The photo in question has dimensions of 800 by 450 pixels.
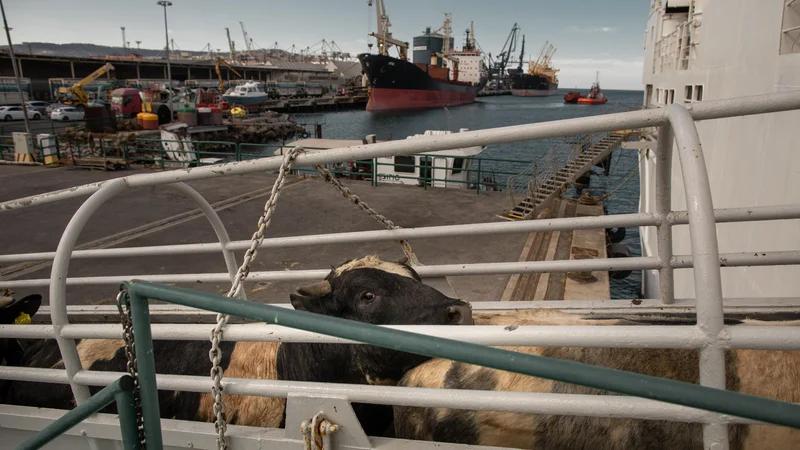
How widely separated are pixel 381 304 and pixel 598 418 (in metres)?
1.33

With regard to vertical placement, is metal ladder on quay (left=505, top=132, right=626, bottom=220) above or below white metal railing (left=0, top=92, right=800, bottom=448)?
below

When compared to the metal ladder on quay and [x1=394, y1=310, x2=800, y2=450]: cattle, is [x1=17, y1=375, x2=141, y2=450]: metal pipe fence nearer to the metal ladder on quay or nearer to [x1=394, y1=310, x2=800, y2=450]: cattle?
[x1=394, y1=310, x2=800, y2=450]: cattle

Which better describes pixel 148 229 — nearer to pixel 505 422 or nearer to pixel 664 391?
pixel 505 422

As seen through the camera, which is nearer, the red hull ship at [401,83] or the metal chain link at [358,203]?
the metal chain link at [358,203]

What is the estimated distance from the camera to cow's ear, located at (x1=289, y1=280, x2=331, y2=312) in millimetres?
3059

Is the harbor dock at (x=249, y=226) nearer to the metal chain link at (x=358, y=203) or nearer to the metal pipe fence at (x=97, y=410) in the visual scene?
the metal chain link at (x=358, y=203)

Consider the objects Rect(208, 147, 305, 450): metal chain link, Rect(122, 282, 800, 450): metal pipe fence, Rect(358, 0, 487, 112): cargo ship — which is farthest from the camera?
Rect(358, 0, 487, 112): cargo ship

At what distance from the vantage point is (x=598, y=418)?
2295 mm

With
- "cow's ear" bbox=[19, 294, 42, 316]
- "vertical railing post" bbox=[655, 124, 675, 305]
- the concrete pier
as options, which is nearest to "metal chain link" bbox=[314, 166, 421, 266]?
"vertical railing post" bbox=[655, 124, 675, 305]

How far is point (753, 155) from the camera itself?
658cm

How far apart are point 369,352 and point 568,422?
114 centimetres

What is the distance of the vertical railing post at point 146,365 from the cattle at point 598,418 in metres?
1.30

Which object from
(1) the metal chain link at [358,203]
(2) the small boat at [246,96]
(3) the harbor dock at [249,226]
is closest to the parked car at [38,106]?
(2) the small boat at [246,96]

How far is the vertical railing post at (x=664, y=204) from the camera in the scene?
8.56 ft
